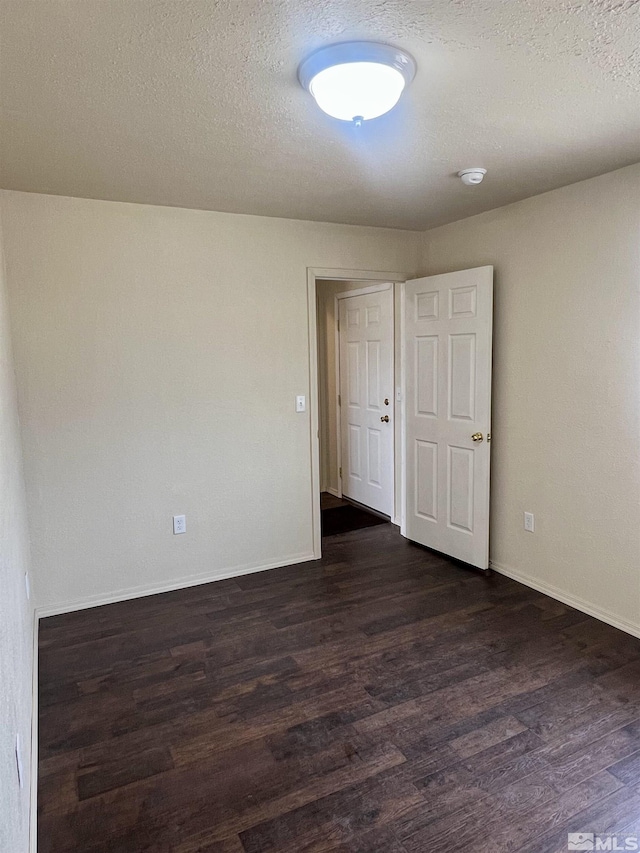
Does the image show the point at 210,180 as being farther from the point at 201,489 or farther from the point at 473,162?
the point at 201,489

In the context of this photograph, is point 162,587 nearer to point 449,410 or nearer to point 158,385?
point 158,385

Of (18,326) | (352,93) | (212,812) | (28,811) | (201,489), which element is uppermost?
(352,93)

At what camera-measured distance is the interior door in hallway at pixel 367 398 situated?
187 inches

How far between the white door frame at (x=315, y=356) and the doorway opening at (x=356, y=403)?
0.45 m

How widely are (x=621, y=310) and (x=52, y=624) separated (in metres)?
3.57

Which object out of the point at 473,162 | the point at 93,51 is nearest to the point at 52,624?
the point at 93,51

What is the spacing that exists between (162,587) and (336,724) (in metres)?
1.69

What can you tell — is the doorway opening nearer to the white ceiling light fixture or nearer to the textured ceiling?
the textured ceiling

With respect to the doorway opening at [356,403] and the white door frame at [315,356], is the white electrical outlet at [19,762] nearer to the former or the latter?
the white door frame at [315,356]

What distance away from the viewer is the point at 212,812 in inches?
71.1

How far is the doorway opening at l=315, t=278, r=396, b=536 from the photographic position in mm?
4754

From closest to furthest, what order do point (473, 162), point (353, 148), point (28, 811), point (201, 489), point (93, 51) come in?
point (93, 51) → point (28, 811) → point (353, 148) → point (473, 162) → point (201, 489)

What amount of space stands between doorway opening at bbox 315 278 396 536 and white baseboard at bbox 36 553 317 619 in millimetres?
757

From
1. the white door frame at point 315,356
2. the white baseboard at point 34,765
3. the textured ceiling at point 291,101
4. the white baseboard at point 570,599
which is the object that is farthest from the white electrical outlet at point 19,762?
the white baseboard at point 570,599
